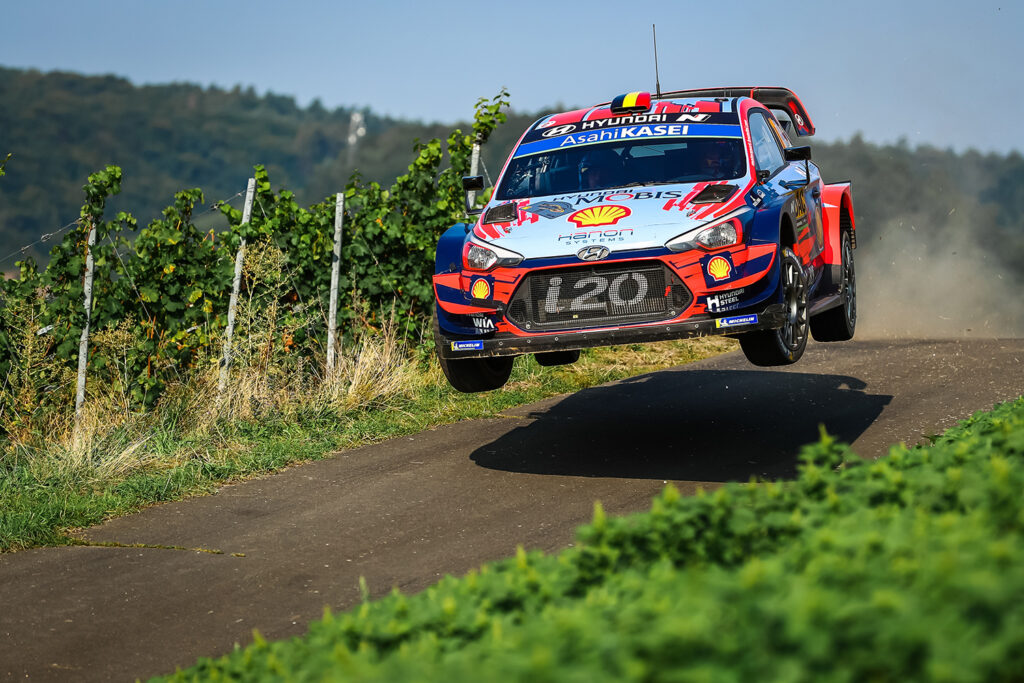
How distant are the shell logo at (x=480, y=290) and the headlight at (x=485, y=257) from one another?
0.11m

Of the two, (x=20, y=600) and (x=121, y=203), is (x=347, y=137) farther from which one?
(x=20, y=600)

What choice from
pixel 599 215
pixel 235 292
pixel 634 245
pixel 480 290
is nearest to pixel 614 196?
pixel 599 215

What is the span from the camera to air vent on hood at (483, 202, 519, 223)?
8.23m

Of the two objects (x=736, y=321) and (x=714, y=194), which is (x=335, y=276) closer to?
(x=714, y=194)

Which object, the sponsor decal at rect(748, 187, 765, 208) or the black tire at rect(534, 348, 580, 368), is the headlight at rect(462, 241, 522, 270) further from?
the sponsor decal at rect(748, 187, 765, 208)

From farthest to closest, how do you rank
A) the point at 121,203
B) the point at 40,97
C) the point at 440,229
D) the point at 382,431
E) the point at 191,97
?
1. the point at 191,97
2. the point at 40,97
3. the point at 121,203
4. the point at 440,229
5. the point at 382,431

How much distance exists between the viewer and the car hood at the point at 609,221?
7.56 metres

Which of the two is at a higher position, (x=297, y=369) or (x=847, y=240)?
(x=847, y=240)

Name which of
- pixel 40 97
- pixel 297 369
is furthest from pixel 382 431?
pixel 40 97

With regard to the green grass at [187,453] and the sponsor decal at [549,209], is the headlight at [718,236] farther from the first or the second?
the green grass at [187,453]

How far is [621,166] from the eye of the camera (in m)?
8.93

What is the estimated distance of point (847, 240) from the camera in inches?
420

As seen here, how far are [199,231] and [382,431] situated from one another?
11.1ft

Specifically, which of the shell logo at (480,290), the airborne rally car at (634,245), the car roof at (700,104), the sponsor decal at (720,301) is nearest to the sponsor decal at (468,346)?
the airborne rally car at (634,245)
